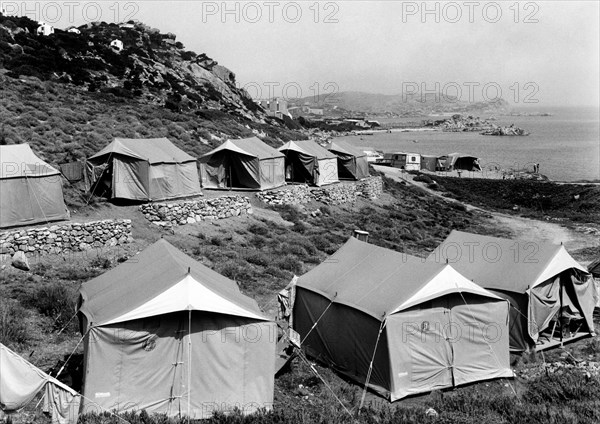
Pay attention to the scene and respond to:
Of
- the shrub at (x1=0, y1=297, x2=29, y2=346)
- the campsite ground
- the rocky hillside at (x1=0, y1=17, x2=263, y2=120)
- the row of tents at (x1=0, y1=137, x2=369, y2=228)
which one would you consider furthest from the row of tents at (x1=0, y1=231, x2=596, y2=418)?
the rocky hillside at (x1=0, y1=17, x2=263, y2=120)

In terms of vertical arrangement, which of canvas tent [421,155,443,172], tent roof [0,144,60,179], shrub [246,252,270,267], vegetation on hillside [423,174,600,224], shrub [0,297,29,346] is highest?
tent roof [0,144,60,179]

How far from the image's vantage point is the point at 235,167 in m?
32.1

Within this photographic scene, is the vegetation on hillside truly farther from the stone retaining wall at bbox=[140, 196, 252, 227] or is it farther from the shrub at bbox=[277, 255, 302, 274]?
the shrub at bbox=[277, 255, 302, 274]

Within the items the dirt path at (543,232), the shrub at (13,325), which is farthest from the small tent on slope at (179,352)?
the dirt path at (543,232)

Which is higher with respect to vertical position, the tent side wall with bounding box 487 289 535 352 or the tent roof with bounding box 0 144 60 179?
the tent roof with bounding box 0 144 60 179

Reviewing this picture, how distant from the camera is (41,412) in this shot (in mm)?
9070

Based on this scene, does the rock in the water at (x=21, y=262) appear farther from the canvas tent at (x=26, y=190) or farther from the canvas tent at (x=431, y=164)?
the canvas tent at (x=431, y=164)

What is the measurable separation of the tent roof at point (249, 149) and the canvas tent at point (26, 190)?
37.8ft

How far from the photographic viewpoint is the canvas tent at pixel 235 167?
104ft

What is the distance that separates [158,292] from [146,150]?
17.2m

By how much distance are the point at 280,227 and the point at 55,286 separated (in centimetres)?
1362

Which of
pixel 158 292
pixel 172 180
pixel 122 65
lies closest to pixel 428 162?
pixel 122 65

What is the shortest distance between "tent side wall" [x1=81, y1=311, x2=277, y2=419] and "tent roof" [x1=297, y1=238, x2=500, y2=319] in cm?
272

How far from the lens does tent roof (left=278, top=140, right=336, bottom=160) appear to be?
36531 mm
